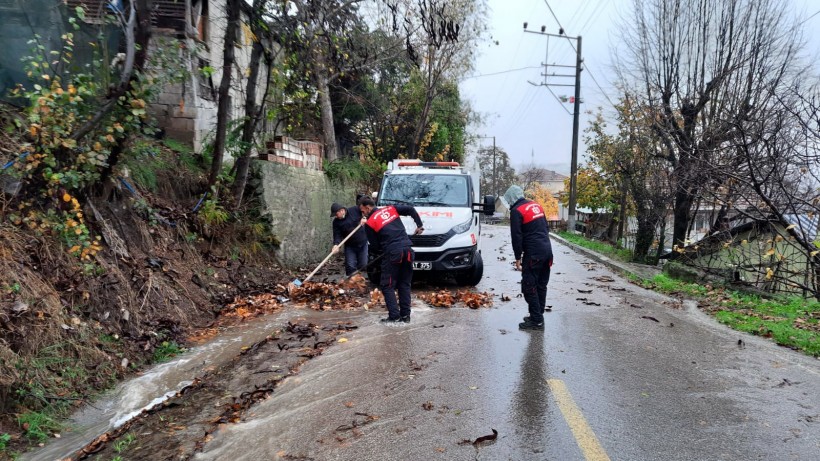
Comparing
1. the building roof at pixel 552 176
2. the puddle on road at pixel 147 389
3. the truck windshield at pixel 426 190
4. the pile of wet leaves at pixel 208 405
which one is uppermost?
the building roof at pixel 552 176

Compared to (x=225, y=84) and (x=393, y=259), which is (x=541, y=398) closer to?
(x=393, y=259)

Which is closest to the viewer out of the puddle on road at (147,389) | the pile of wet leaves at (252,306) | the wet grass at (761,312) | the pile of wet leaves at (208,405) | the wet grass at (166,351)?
the pile of wet leaves at (208,405)

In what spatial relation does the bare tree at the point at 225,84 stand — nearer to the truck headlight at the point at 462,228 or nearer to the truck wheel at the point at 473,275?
the truck headlight at the point at 462,228

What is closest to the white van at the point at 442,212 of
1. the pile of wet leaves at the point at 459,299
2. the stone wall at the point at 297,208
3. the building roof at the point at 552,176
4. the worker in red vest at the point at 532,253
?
the pile of wet leaves at the point at 459,299

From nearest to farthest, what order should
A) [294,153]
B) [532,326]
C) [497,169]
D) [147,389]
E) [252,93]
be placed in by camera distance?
[147,389]
[532,326]
[252,93]
[294,153]
[497,169]

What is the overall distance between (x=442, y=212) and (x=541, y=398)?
585 centimetres

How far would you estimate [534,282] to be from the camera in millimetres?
6855

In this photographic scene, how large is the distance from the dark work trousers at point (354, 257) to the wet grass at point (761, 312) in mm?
5828

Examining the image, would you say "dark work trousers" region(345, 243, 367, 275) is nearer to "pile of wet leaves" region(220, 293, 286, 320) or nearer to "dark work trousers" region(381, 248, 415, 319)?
"pile of wet leaves" region(220, 293, 286, 320)

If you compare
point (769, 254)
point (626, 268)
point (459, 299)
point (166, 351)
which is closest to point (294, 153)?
point (459, 299)

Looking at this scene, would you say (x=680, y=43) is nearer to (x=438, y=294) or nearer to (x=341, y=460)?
(x=438, y=294)

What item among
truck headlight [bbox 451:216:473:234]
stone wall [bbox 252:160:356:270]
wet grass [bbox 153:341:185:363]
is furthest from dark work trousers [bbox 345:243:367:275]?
Answer: wet grass [bbox 153:341:185:363]

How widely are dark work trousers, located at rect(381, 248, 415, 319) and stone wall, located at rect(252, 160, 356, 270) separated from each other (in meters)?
4.66

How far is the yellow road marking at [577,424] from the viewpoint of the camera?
338 centimetres
